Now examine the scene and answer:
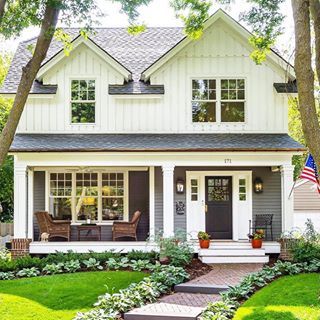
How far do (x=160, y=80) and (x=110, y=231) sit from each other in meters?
5.25

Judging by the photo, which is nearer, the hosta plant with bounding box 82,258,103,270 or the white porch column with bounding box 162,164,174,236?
the hosta plant with bounding box 82,258,103,270

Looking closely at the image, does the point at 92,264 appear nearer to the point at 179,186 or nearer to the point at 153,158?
the point at 153,158

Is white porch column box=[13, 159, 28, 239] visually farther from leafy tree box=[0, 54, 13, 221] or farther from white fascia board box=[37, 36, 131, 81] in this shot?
leafy tree box=[0, 54, 13, 221]

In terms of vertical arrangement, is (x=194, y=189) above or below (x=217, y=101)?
below

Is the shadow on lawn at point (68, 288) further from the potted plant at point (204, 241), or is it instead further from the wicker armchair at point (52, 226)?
the wicker armchair at point (52, 226)

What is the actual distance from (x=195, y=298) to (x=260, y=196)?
7.19 metres

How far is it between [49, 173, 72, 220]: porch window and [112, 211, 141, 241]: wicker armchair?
1928 millimetres

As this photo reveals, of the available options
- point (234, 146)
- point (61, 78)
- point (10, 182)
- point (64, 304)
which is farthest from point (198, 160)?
point (10, 182)

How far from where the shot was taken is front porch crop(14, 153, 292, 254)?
1722cm

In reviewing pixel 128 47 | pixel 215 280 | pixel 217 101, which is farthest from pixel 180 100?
pixel 215 280

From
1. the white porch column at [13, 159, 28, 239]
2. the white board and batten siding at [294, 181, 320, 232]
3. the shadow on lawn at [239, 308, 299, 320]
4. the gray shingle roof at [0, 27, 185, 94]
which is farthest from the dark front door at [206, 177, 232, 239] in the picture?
the white board and batten siding at [294, 181, 320, 232]

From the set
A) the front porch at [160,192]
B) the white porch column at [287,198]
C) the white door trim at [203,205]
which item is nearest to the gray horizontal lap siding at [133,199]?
the front porch at [160,192]

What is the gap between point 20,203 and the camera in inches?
662

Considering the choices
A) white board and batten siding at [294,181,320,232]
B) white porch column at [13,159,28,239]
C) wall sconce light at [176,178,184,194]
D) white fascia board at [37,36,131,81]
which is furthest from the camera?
white board and batten siding at [294,181,320,232]
